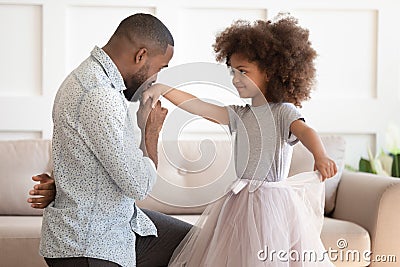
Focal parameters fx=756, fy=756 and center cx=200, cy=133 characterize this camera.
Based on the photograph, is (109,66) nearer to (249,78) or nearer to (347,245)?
(249,78)

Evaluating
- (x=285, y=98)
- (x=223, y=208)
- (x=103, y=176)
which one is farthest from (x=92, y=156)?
(x=285, y=98)

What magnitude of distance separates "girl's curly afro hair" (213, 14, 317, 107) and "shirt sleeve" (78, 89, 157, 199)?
0.52 m

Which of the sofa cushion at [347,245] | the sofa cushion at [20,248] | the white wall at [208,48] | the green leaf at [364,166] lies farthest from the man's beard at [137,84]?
the green leaf at [364,166]

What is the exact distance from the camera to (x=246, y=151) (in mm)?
2174

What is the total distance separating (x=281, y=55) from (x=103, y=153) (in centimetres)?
66

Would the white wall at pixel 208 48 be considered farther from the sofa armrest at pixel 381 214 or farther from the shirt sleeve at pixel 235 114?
the shirt sleeve at pixel 235 114

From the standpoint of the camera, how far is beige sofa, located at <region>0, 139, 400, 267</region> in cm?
269

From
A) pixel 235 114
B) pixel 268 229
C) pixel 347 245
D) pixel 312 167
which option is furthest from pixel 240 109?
pixel 312 167

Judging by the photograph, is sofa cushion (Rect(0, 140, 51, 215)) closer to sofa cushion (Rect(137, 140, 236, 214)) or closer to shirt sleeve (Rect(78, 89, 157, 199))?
sofa cushion (Rect(137, 140, 236, 214))

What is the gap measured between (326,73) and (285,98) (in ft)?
5.50

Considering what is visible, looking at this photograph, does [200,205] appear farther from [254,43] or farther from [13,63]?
[13,63]

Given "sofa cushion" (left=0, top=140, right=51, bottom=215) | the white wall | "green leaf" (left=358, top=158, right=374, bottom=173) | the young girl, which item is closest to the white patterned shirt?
the young girl

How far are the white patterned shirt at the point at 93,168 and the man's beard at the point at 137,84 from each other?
66 millimetres

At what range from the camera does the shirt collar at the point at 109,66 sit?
190cm
